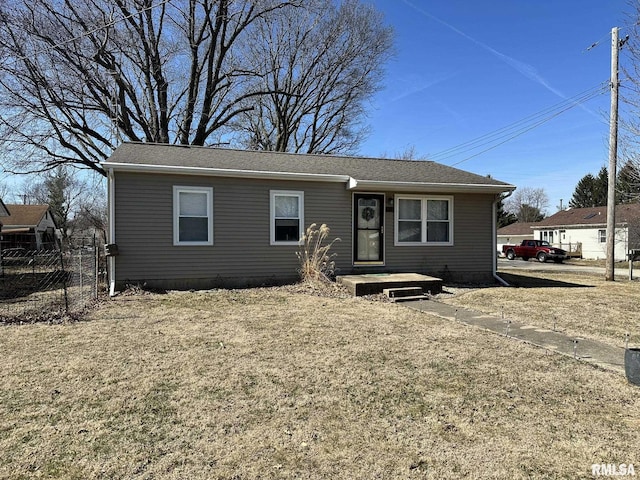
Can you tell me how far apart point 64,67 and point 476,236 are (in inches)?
657

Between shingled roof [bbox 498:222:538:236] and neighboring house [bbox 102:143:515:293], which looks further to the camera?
shingled roof [bbox 498:222:538:236]

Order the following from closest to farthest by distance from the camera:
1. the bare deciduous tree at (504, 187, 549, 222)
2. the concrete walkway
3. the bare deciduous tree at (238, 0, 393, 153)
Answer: the concrete walkway → the bare deciduous tree at (238, 0, 393, 153) → the bare deciduous tree at (504, 187, 549, 222)

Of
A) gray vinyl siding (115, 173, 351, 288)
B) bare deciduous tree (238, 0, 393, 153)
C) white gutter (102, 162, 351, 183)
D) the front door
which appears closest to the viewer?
white gutter (102, 162, 351, 183)

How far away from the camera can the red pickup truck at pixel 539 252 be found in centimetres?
2416

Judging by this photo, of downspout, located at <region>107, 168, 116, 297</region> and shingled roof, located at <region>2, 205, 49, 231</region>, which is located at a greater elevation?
shingled roof, located at <region>2, 205, 49, 231</region>

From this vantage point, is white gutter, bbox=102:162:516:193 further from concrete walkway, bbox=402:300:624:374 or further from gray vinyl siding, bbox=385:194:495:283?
concrete walkway, bbox=402:300:624:374

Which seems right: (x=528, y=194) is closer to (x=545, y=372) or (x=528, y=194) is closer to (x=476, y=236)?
(x=476, y=236)

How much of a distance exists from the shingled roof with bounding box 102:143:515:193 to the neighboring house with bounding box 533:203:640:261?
20030 mm

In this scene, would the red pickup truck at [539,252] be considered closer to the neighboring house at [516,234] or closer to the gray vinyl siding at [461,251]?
the neighboring house at [516,234]

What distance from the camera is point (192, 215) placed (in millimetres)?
8508

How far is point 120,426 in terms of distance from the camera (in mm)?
2564

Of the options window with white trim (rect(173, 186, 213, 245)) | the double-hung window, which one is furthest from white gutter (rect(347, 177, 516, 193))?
the double-hung window

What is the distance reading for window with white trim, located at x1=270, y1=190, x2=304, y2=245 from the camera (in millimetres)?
9016

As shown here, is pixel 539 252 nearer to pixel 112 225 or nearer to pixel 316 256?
pixel 316 256
